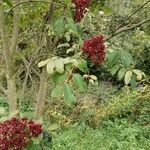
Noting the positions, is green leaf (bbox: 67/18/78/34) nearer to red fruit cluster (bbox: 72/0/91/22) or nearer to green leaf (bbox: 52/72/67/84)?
red fruit cluster (bbox: 72/0/91/22)

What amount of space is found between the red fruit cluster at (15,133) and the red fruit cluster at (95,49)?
43cm

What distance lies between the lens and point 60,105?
752 centimetres

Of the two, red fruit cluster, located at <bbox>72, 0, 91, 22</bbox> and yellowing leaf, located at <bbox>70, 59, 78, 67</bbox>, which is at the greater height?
red fruit cluster, located at <bbox>72, 0, 91, 22</bbox>

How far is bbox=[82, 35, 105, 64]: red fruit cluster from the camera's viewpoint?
84.9 inches

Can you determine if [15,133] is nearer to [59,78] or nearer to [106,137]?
[59,78]

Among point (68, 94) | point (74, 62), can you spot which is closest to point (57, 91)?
point (68, 94)

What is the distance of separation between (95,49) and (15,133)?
544 mm

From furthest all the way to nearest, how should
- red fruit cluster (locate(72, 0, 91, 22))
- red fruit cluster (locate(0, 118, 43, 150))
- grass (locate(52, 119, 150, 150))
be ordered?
grass (locate(52, 119, 150, 150))
red fruit cluster (locate(72, 0, 91, 22))
red fruit cluster (locate(0, 118, 43, 150))

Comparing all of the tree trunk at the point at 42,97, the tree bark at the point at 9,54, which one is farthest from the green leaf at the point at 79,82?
the tree trunk at the point at 42,97

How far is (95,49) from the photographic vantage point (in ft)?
7.08

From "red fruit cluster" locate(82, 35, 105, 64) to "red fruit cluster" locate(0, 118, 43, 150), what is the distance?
43 cm

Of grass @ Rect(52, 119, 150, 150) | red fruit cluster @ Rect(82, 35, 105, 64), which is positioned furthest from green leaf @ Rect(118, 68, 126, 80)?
grass @ Rect(52, 119, 150, 150)

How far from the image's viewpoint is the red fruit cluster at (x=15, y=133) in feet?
6.35

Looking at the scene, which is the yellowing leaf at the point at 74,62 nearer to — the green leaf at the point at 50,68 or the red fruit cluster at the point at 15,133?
the green leaf at the point at 50,68
